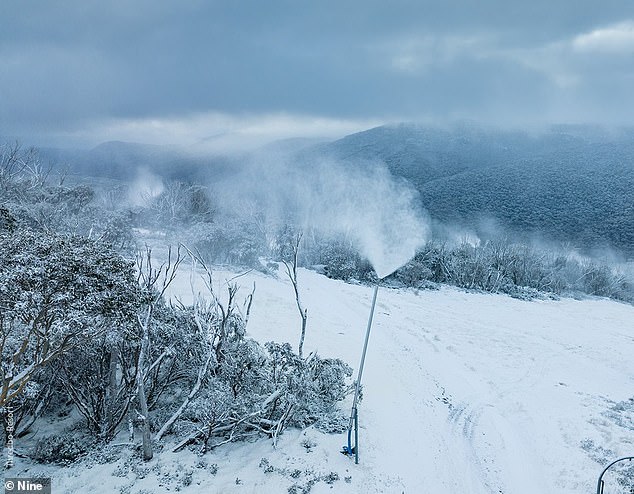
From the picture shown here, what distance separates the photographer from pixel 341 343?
17578mm

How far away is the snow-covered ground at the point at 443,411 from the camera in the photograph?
9.06 metres

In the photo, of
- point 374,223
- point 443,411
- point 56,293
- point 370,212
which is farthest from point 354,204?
point 56,293

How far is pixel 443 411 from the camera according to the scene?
12.6m

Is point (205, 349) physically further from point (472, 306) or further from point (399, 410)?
point (472, 306)

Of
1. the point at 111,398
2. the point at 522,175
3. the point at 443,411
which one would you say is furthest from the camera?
the point at 522,175

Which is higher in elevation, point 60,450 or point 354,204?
point 354,204

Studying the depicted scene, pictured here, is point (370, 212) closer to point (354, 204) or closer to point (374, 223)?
point (374, 223)

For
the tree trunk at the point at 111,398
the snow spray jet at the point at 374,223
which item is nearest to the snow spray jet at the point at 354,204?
the snow spray jet at the point at 374,223

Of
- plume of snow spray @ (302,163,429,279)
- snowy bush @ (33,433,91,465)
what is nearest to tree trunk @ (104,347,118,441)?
snowy bush @ (33,433,91,465)

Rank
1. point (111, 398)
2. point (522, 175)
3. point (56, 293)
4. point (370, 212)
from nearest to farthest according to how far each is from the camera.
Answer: point (56, 293) < point (111, 398) < point (370, 212) < point (522, 175)

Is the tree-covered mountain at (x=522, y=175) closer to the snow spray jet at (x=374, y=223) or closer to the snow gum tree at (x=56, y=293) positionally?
the snow spray jet at (x=374, y=223)

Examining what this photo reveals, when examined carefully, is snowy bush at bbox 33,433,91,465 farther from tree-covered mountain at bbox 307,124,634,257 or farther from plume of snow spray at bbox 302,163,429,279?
tree-covered mountain at bbox 307,124,634,257

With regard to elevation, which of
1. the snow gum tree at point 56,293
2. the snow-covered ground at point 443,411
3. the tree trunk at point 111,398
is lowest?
the snow-covered ground at point 443,411

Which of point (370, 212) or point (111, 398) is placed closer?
point (111, 398)
